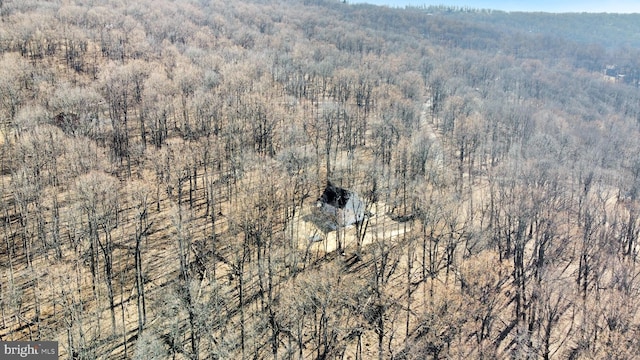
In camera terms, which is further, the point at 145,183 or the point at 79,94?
the point at 79,94

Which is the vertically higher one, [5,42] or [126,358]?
[5,42]

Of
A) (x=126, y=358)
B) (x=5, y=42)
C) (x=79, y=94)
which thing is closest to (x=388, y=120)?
(x=79, y=94)

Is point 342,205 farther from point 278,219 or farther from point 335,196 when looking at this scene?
point 278,219

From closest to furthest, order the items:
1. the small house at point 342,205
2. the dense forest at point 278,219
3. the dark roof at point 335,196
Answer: the dense forest at point 278,219
the small house at point 342,205
the dark roof at point 335,196

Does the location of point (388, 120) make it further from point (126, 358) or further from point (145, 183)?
point (126, 358)

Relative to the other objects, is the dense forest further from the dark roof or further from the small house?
the dark roof

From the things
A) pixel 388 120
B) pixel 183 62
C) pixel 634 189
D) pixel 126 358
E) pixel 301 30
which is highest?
pixel 301 30

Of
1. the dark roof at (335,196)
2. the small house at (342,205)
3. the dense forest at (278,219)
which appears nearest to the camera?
the dense forest at (278,219)

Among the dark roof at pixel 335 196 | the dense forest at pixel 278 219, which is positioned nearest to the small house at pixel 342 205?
the dark roof at pixel 335 196

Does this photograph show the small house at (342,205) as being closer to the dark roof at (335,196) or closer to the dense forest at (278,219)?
the dark roof at (335,196)
